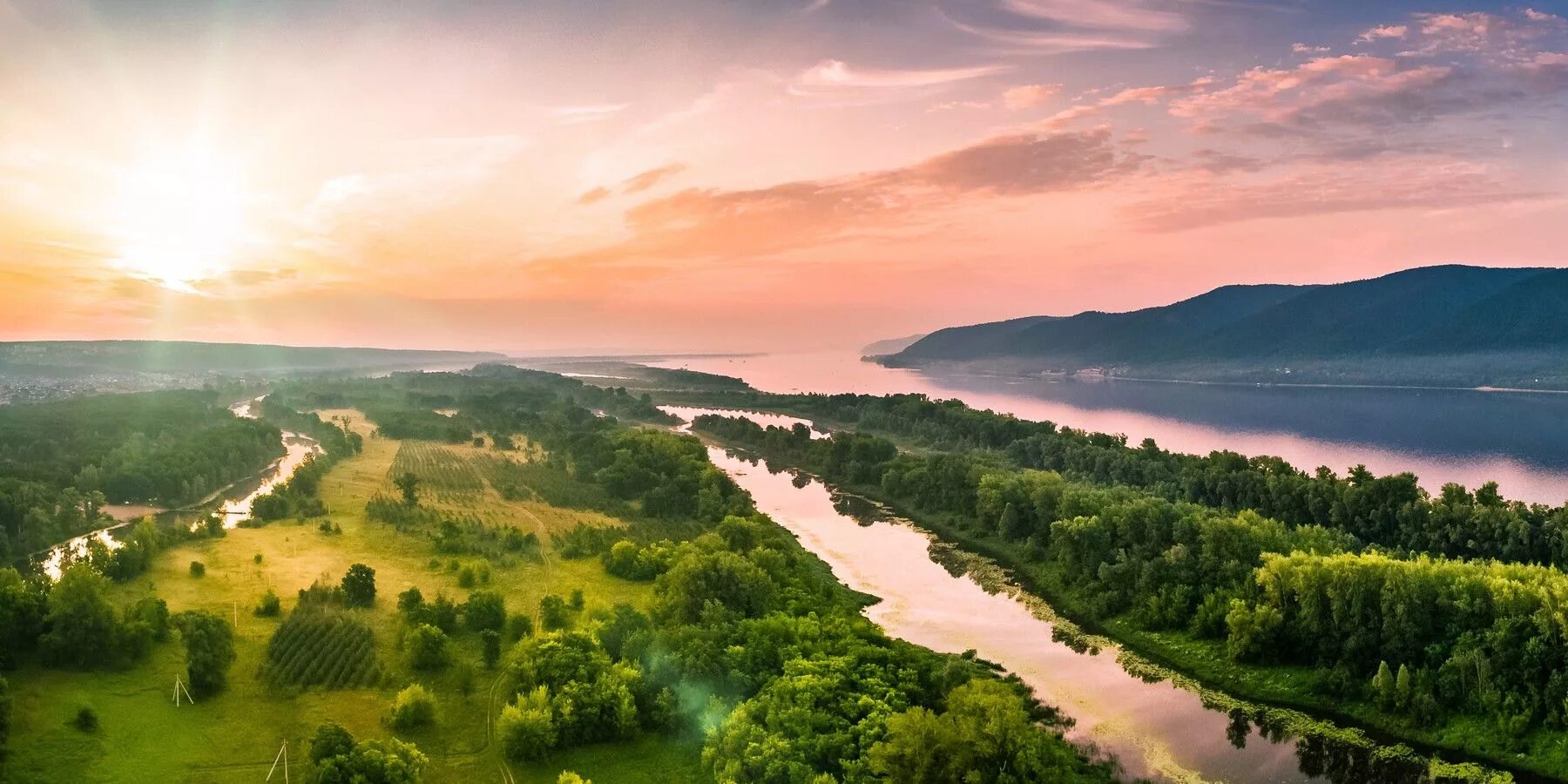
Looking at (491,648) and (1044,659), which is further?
(1044,659)

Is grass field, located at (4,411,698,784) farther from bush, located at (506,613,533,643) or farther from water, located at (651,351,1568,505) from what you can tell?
water, located at (651,351,1568,505)

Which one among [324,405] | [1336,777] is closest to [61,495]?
[1336,777]

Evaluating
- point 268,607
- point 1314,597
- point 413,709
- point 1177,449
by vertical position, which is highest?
point 1314,597

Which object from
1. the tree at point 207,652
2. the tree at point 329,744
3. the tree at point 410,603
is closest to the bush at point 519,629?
the tree at point 410,603

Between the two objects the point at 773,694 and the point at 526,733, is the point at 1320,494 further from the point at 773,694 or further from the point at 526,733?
the point at 526,733

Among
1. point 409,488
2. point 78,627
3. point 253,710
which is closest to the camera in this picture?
point 253,710

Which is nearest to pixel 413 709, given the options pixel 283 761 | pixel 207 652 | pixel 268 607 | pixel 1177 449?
pixel 283 761

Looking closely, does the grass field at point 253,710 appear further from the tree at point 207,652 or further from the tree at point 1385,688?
the tree at point 1385,688

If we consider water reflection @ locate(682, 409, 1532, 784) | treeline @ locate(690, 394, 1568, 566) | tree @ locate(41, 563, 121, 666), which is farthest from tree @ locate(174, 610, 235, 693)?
treeline @ locate(690, 394, 1568, 566)
